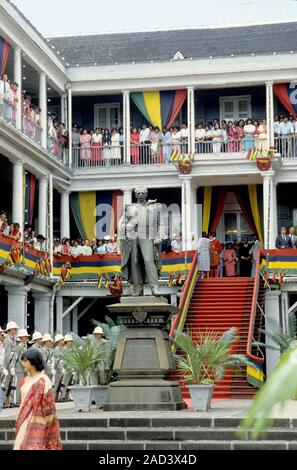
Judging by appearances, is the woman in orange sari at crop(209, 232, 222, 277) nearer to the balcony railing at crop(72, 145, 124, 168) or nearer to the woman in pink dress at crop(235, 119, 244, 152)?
the woman in pink dress at crop(235, 119, 244, 152)

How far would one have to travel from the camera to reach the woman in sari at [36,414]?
605cm

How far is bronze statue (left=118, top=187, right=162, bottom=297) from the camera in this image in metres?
12.7

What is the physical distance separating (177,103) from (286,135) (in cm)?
359

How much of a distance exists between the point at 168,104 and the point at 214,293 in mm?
7909

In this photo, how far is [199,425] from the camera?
1023cm

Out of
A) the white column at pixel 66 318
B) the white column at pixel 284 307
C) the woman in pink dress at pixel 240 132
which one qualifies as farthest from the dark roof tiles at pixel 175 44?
the white column at pixel 284 307

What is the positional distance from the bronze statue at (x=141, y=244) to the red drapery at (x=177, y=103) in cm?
1605

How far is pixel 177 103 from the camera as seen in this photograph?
94.0ft

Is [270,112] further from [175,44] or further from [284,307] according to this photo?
[284,307]

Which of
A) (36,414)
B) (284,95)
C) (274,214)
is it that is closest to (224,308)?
(274,214)
